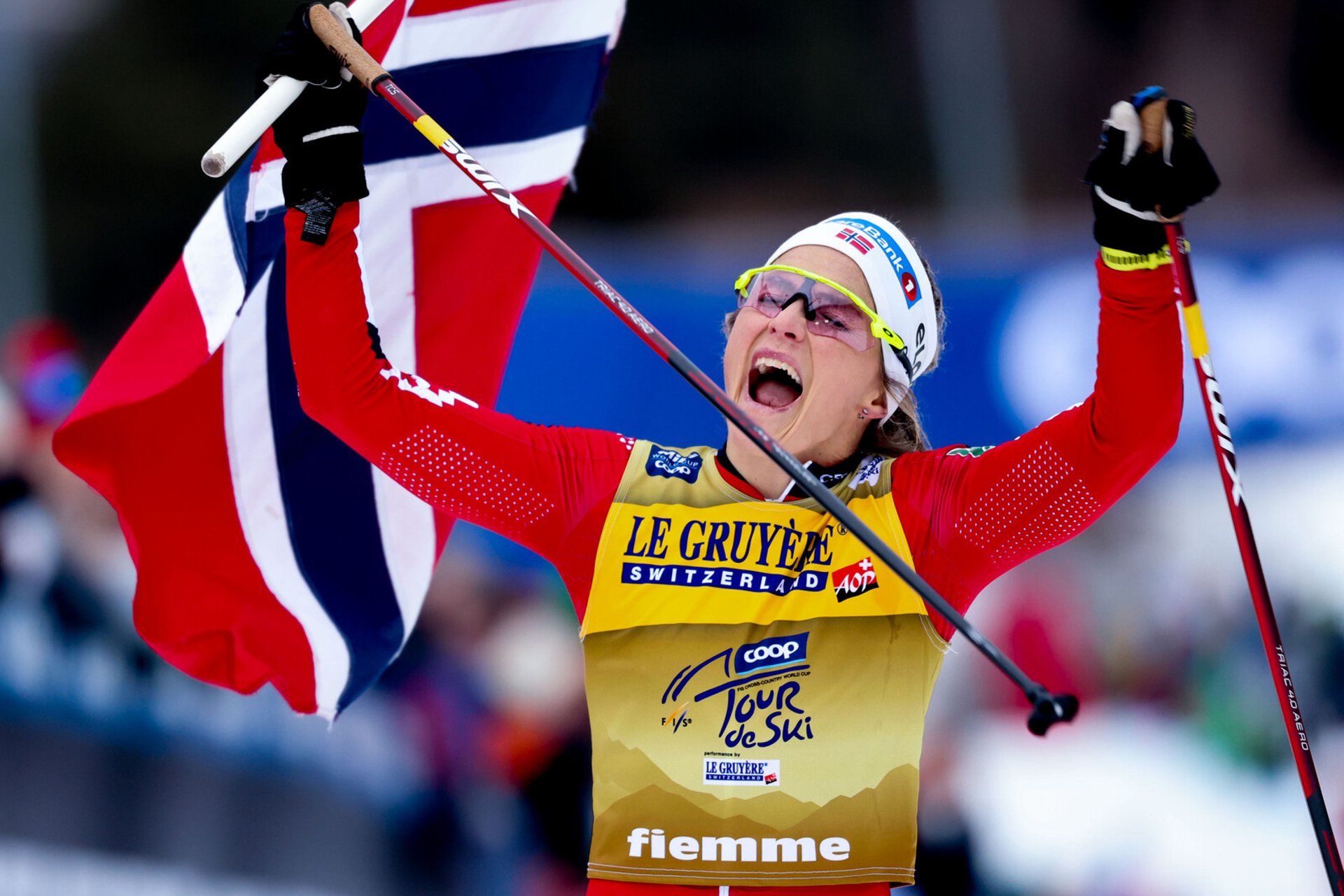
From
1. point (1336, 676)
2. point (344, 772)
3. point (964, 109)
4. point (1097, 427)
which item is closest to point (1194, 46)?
point (964, 109)

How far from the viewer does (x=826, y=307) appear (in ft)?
10.7

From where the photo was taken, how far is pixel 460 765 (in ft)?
21.8

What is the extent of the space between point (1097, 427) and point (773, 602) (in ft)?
2.16

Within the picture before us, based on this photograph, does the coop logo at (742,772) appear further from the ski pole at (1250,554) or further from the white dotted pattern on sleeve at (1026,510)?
the ski pole at (1250,554)

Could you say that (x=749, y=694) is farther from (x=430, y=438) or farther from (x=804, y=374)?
(x=430, y=438)

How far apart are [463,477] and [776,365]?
2.11 ft

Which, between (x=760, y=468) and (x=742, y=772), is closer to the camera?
(x=742, y=772)

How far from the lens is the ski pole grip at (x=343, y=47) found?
3184 mm

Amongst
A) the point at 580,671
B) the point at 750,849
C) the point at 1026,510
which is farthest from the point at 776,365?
the point at 580,671

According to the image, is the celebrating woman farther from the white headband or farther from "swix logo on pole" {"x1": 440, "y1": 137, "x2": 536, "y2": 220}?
"swix logo on pole" {"x1": 440, "y1": 137, "x2": 536, "y2": 220}

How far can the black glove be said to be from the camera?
9.23 ft

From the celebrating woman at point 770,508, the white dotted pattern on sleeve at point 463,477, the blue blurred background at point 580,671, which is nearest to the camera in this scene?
the celebrating woman at point 770,508

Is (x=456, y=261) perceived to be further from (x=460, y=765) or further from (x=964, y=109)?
(x=964, y=109)

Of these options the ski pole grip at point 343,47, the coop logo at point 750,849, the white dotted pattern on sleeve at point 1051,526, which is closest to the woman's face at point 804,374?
the white dotted pattern on sleeve at point 1051,526
